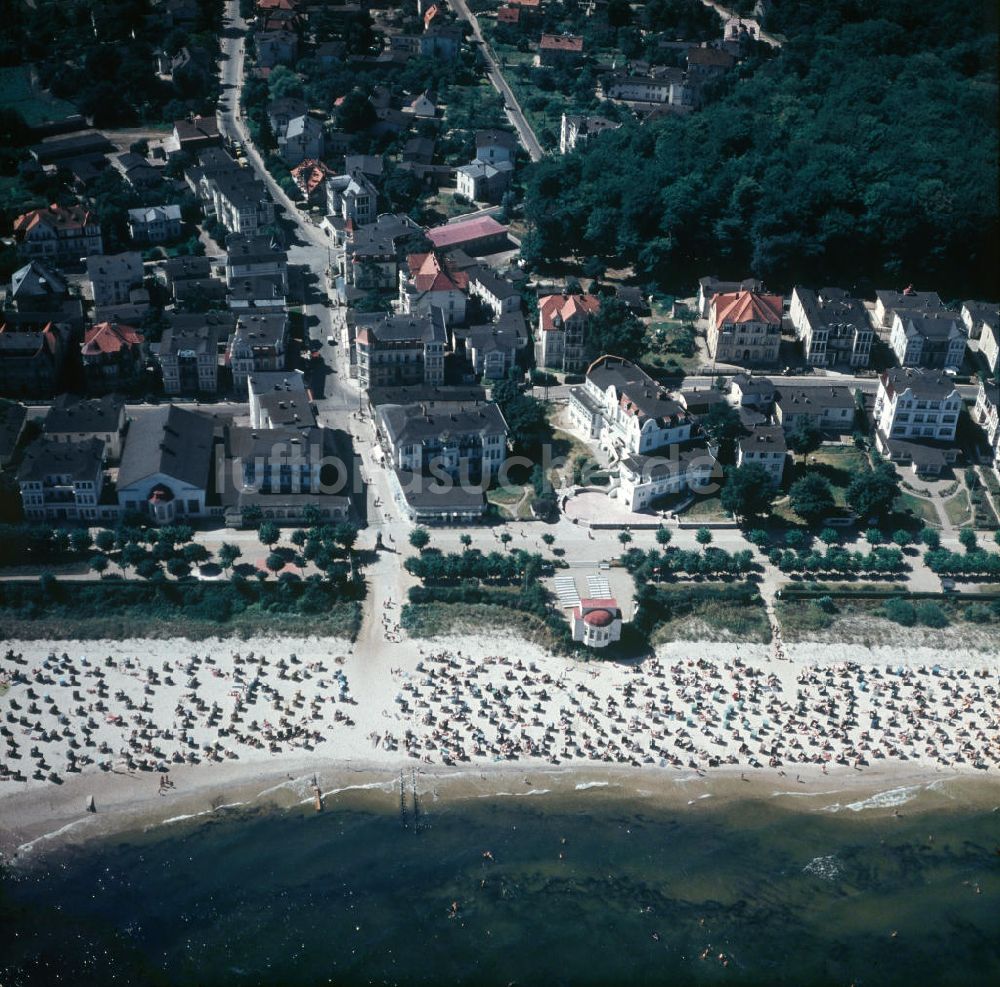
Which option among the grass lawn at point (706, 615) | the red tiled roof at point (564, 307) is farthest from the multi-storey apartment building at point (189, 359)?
the grass lawn at point (706, 615)

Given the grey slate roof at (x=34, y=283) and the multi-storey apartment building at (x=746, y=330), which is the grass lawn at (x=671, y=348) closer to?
the multi-storey apartment building at (x=746, y=330)

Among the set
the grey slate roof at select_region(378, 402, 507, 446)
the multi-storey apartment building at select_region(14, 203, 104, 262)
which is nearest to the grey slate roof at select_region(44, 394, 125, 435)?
the grey slate roof at select_region(378, 402, 507, 446)

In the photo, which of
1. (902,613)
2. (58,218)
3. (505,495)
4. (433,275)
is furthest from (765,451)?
(58,218)

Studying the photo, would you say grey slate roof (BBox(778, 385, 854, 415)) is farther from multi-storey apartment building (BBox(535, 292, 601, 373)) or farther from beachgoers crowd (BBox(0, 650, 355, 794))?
beachgoers crowd (BBox(0, 650, 355, 794))

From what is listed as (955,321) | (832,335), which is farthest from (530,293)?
(955,321)

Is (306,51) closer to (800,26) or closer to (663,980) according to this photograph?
(800,26)

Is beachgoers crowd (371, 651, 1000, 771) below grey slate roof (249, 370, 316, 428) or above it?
below
